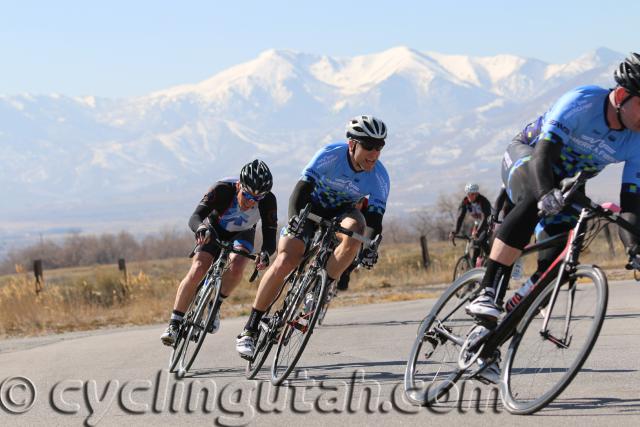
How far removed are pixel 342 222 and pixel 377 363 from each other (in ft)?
4.27

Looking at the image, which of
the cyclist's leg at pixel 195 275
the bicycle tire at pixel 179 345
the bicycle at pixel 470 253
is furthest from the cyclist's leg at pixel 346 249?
the bicycle at pixel 470 253

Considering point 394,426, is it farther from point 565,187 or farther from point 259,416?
point 565,187

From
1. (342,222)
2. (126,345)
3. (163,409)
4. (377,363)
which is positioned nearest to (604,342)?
(377,363)

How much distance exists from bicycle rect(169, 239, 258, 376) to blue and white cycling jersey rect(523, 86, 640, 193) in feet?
12.4

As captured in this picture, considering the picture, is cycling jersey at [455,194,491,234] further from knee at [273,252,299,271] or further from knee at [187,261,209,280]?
knee at [273,252,299,271]

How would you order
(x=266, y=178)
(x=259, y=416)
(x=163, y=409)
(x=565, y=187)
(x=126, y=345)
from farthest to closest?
(x=126, y=345), (x=266, y=178), (x=163, y=409), (x=259, y=416), (x=565, y=187)

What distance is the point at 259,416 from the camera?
664cm

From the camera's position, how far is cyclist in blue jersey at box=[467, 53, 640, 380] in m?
5.95

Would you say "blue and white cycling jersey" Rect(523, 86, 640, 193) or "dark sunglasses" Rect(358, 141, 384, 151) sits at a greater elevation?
"blue and white cycling jersey" Rect(523, 86, 640, 193)

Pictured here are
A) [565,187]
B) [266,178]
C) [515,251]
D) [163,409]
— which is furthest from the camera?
[266,178]

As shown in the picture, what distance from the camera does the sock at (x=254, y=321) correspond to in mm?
8664

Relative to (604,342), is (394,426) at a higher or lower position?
higher

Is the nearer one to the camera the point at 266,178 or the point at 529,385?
the point at 529,385

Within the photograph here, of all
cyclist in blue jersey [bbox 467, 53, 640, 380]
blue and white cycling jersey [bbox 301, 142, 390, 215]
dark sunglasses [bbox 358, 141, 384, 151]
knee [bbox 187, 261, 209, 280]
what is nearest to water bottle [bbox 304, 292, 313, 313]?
blue and white cycling jersey [bbox 301, 142, 390, 215]
